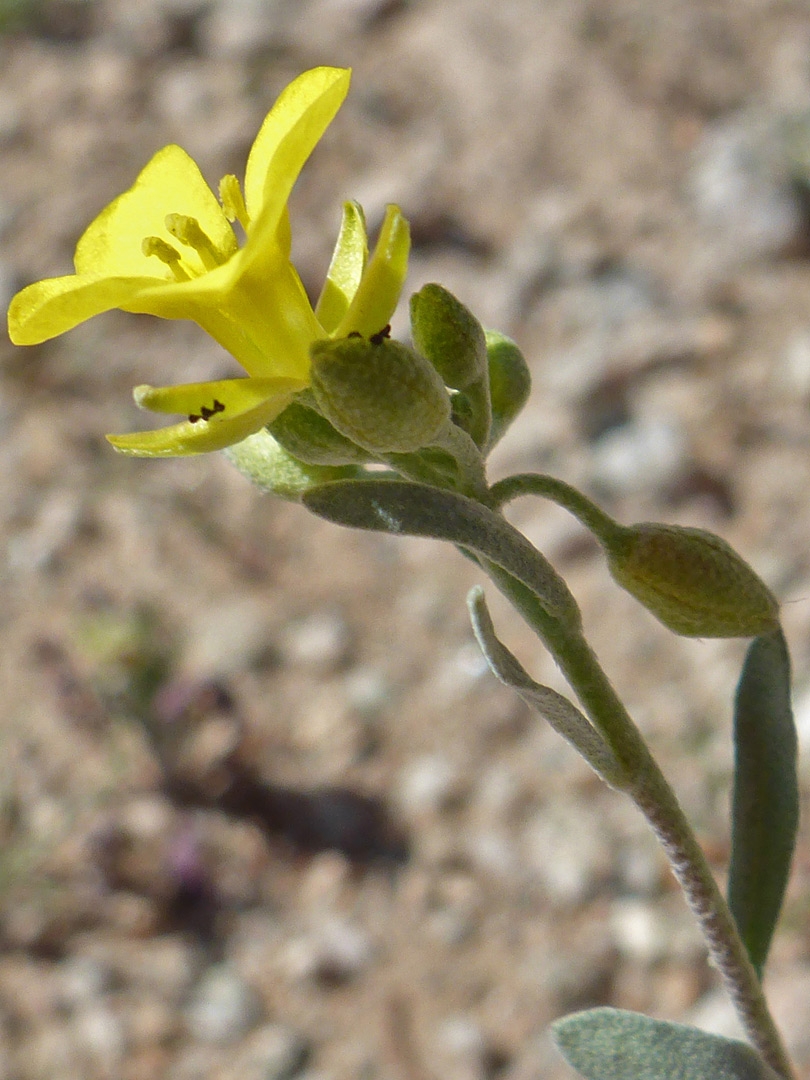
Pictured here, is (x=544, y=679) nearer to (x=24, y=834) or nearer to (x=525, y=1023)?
(x=525, y=1023)

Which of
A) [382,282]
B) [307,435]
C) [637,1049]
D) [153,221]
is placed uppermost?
[153,221]

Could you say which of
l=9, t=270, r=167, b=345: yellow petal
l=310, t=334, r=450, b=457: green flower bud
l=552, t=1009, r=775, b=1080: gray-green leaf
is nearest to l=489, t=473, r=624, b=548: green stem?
l=310, t=334, r=450, b=457: green flower bud

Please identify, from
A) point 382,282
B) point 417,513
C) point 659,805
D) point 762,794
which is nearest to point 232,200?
point 382,282

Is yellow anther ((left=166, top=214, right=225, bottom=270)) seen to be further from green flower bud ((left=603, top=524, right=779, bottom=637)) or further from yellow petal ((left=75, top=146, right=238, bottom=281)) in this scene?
green flower bud ((left=603, top=524, right=779, bottom=637))

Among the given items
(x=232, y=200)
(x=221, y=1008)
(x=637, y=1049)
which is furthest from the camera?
(x=221, y=1008)

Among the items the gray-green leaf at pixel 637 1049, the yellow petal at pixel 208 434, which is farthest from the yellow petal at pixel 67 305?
the gray-green leaf at pixel 637 1049

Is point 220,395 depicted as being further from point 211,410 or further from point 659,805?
point 659,805
